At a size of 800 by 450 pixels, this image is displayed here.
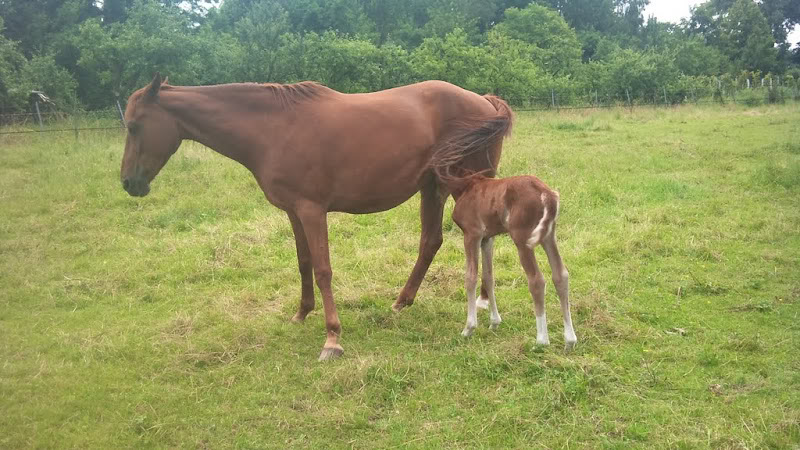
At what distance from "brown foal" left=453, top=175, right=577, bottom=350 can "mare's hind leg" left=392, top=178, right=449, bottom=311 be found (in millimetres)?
583

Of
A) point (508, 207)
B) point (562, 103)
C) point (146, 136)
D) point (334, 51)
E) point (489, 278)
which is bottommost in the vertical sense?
point (489, 278)

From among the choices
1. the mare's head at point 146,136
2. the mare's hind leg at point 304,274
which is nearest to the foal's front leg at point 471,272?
the mare's hind leg at point 304,274

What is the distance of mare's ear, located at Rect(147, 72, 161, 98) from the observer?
14.7 ft

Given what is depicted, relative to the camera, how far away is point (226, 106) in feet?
15.5

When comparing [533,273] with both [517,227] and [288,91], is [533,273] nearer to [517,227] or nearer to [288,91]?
[517,227]

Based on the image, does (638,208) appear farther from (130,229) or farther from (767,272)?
(130,229)

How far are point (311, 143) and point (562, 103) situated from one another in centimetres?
2486

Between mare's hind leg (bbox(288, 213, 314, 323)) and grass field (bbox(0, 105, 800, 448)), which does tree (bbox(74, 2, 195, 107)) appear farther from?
mare's hind leg (bbox(288, 213, 314, 323))

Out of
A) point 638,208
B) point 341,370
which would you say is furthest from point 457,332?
point 638,208

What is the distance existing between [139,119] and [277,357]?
7.18 ft

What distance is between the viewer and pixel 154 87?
452cm

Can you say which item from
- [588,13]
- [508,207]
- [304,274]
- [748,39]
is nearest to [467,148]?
[508,207]

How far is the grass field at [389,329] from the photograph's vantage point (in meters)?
3.52

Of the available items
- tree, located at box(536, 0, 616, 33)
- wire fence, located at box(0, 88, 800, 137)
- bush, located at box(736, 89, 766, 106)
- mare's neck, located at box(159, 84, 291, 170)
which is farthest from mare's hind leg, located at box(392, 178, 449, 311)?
tree, located at box(536, 0, 616, 33)
